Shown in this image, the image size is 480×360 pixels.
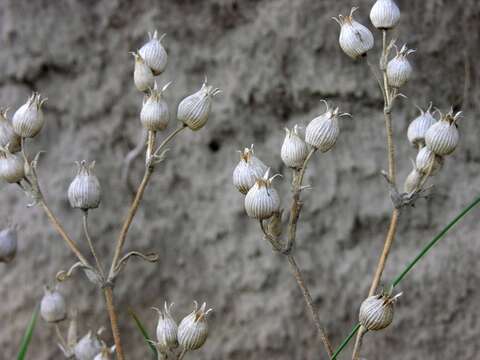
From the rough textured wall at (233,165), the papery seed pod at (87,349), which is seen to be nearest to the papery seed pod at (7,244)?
the papery seed pod at (87,349)

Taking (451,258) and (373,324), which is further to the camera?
(451,258)

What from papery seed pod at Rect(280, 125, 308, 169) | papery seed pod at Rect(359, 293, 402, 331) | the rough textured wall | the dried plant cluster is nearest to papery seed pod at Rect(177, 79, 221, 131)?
the dried plant cluster

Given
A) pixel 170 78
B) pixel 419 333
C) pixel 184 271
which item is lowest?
pixel 419 333

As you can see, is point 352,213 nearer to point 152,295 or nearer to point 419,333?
point 419,333

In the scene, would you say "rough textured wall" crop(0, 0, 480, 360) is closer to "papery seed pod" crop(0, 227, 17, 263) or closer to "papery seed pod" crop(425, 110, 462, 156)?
"papery seed pod" crop(0, 227, 17, 263)

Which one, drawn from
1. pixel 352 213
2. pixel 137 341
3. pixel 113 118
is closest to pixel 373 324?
pixel 352 213

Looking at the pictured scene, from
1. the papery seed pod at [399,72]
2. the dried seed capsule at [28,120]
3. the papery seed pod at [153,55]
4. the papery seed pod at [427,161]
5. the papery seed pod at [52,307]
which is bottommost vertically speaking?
the papery seed pod at [52,307]

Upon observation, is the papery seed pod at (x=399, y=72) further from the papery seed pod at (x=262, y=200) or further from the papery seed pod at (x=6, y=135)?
the papery seed pod at (x=6, y=135)
